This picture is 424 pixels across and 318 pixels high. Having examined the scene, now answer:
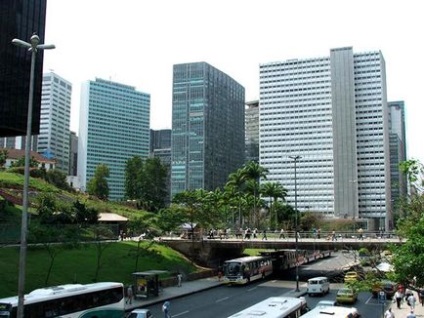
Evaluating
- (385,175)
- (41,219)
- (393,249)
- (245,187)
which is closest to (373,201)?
(385,175)

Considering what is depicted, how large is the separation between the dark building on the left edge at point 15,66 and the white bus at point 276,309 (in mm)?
45936

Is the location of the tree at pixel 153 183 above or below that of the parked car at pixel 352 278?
above

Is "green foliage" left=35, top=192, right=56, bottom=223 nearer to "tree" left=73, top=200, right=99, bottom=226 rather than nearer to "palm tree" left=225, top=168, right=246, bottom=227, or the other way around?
"tree" left=73, top=200, right=99, bottom=226

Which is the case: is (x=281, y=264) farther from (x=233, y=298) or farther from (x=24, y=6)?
(x=24, y=6)

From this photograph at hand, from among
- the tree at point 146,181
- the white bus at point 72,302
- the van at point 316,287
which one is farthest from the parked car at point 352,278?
the tree at point 146,181

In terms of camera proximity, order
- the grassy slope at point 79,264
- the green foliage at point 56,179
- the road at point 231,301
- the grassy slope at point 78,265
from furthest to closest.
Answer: the green foliage at point 56,179 → the grassy slope at point 79,264 → the grassy slope at point 78,265 → the road at point 231,301

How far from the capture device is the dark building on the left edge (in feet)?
204

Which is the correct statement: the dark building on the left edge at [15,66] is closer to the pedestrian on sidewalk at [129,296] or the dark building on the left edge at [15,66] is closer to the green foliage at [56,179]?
the pedestrian on sidewalk at [129,296]

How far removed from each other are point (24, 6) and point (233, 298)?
1756 inches

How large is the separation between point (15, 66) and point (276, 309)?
49.8 metres

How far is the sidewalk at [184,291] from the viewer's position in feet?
142

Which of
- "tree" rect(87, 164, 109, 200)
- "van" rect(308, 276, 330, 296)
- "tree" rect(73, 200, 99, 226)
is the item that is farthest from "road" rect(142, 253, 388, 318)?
"tree" rect(87, 164, 109, 200)

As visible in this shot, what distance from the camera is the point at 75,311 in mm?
28781

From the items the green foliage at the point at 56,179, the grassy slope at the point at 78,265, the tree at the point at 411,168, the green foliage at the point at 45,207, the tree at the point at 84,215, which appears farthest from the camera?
the green foliage at the point at 56,179
